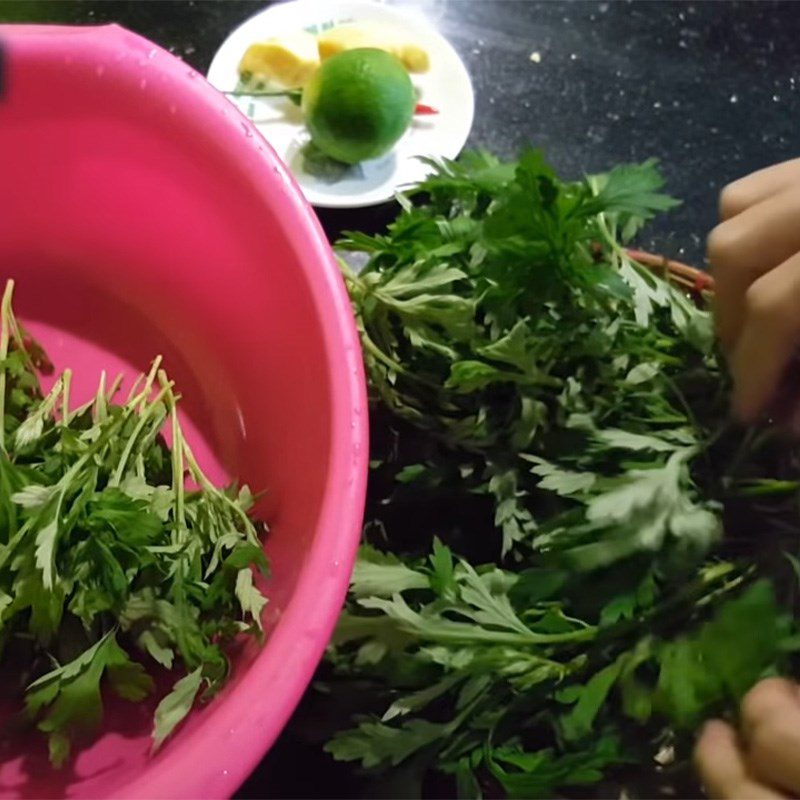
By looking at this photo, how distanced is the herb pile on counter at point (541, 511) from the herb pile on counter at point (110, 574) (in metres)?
0.09

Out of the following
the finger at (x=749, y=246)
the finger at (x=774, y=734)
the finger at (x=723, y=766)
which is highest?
the finger at (x=749, y=246)

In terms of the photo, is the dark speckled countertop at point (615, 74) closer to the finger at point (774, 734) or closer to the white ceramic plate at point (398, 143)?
the white ceramic plate at point (398, 143)

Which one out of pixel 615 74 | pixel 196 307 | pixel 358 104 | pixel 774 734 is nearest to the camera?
pixel 774 734

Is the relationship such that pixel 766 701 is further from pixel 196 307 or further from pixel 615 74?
pixel 615 74

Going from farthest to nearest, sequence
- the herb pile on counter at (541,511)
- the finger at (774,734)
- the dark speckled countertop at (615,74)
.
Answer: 1. the dark speckled countertop at (615,74)
2. the herb pile on counter at (541,511)
3. the finger at (774,734)

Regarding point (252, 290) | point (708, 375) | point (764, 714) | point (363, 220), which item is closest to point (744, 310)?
point (708, 375)

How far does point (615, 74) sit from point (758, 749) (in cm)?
81

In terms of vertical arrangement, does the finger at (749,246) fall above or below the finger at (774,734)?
above

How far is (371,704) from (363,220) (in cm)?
53

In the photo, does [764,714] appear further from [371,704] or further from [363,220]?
[363,220]

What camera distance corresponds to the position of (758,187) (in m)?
0.64

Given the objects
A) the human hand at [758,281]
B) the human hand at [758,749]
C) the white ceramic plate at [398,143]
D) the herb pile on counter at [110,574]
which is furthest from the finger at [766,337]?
the white ceramic plate at [398,143]

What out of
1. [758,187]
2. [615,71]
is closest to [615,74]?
[615,71]

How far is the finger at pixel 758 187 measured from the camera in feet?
2.06
